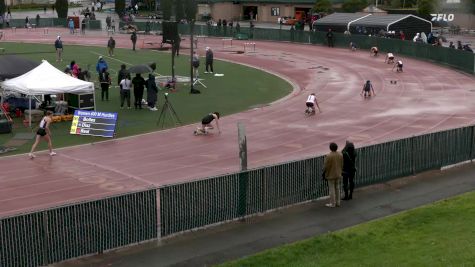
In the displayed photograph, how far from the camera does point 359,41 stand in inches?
2140

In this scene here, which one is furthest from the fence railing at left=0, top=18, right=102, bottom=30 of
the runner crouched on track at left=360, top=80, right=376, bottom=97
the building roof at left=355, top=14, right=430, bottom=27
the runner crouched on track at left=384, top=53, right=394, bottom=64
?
the runner crouched on track at left=360, top=80, right=376, bottom=97

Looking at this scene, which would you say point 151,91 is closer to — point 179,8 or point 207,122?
point 207,122

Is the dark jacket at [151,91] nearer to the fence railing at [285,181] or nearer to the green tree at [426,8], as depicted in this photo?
the fence railing at [285,181]

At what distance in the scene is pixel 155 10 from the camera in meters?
105

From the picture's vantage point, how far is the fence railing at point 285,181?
46.6 ft

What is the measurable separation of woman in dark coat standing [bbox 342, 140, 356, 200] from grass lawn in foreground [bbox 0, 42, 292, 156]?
984 centimetres

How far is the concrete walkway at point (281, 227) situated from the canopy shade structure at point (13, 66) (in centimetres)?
1498

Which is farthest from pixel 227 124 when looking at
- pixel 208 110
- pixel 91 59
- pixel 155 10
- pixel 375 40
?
pixel 155 10

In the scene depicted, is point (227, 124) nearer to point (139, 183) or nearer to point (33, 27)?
point (139, 183)

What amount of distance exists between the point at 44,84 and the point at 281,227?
13.3 m

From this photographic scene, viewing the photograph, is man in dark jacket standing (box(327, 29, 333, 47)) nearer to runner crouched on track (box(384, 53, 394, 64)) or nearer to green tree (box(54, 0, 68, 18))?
runner crouched on track (box(384, 53, 394, 64))

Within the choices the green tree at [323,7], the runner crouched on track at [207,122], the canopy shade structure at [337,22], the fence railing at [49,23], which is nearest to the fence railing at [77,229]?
the runner crouched on track at [207,122]

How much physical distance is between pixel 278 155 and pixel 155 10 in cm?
8656

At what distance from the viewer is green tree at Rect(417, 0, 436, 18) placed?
254 ft
